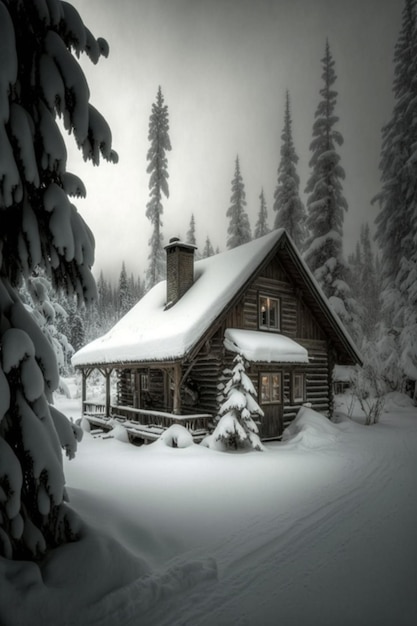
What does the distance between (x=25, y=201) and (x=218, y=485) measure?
7.75m

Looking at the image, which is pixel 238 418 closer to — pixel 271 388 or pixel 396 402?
pixel 271 388

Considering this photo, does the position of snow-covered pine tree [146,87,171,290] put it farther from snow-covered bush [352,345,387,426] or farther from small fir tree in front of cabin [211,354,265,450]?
small fir tree in front of cabin [211,354,265,450]

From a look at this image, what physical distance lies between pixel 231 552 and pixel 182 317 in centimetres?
1121

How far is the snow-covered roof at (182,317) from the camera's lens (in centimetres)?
1445

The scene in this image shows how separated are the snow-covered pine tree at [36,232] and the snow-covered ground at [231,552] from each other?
2.10 ft

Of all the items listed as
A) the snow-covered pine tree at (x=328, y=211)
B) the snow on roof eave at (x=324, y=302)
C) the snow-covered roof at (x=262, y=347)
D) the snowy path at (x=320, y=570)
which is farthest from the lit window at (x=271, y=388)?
the snow-covered pine tree at (x=328, y=211)

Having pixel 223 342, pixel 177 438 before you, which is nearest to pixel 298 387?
pixel 223 342

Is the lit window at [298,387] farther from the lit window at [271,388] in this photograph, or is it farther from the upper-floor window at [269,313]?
the upper-floor window at [269,313]

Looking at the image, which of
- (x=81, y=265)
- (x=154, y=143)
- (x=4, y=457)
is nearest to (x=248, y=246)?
(x=81, y=265)

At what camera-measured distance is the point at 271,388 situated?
55.6 feet

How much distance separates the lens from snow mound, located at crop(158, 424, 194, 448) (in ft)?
44.4

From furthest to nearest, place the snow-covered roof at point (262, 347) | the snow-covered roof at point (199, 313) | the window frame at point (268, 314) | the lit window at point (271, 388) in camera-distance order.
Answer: the window frame at point (268, 314) < the lit window at point (271, 388) < the snow-covered roof at point (262, 347) < the snow-covered roof at point (199, 313)

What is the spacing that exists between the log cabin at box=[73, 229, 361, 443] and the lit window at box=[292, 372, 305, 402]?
0.05 meters

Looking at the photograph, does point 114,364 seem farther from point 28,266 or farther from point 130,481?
→ point 28,266
